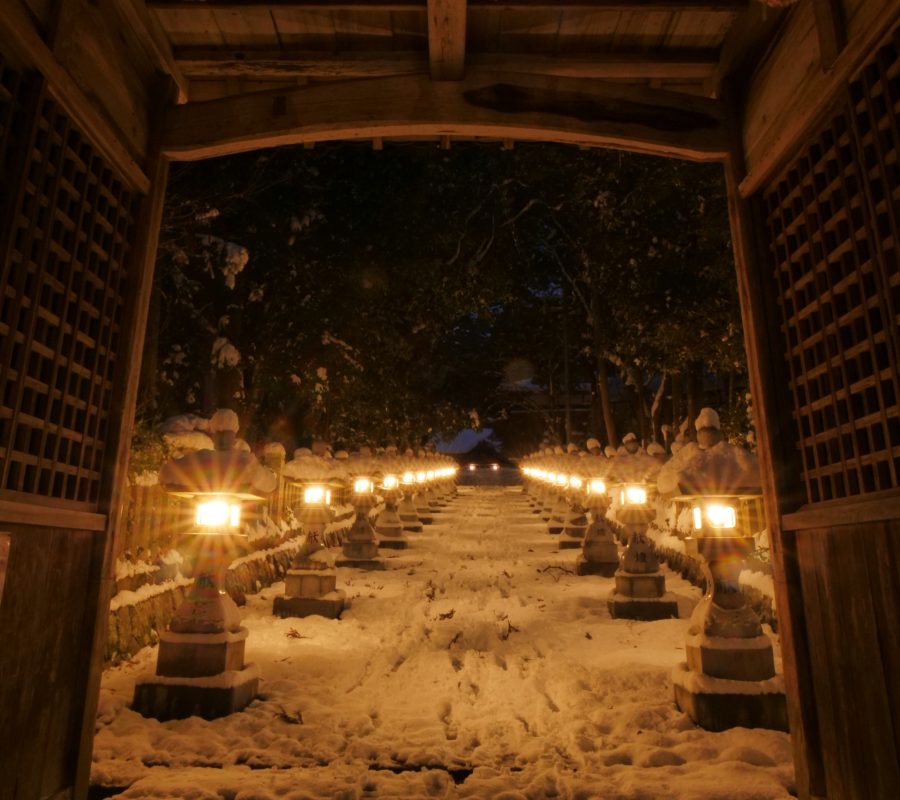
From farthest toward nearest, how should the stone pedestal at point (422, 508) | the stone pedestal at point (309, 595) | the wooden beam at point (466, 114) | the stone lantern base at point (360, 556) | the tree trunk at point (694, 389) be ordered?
the stone pedestal at point (422, 508)
the tree trunk at point (694, 389)
the stone lantern base at point (360, 556)
the stone pedestal at point (309, 595)
the wooden beam at point (466, 114)

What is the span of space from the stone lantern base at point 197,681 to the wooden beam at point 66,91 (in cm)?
385

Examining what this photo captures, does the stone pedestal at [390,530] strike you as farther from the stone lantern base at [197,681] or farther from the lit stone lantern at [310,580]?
the stone lantern base at [197,681]

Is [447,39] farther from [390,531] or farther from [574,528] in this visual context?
[574,528]

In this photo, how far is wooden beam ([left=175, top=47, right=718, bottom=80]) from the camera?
4.36 m

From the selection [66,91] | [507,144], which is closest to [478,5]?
[507,144]

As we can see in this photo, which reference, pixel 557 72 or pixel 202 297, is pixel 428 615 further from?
pixel 202 297

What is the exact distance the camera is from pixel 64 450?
3.68 meters

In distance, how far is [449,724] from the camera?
17.1 ft

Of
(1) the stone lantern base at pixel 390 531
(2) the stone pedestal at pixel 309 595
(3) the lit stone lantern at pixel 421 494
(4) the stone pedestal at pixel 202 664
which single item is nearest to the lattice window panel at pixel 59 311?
(4) the stone pedestal at pixel 202 664

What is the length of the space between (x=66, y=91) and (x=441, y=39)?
2.18m

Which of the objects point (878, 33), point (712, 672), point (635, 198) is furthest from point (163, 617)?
point (635, 198)

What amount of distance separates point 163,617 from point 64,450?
4.68 m

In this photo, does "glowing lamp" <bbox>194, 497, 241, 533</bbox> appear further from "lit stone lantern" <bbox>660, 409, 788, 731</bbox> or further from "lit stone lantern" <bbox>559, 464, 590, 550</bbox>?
"lit stone lantern" <bbox>559, 464, 590, 550</bbox>

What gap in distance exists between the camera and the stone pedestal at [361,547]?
45.4 ft
